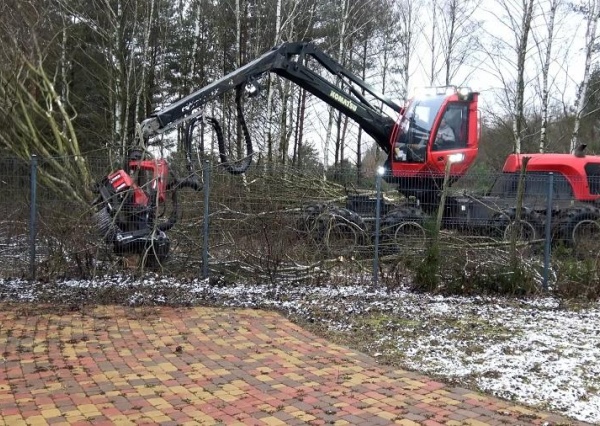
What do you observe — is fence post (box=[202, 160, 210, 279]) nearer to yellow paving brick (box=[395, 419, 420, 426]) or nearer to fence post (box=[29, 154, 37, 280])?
fence post (box=[29, 154, 37, 280])

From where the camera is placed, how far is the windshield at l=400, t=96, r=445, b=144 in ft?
40.0

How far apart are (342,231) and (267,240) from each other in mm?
1477

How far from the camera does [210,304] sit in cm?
782

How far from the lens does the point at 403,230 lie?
10.5 metres

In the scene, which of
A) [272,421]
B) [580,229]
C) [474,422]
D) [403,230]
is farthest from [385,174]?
[272,421]

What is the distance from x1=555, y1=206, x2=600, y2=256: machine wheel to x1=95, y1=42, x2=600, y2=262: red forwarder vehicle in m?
0.03

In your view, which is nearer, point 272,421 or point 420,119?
point 272,421

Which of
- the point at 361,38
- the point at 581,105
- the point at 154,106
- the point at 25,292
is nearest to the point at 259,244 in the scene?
the point at 25,292

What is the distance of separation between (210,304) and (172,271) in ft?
5.70

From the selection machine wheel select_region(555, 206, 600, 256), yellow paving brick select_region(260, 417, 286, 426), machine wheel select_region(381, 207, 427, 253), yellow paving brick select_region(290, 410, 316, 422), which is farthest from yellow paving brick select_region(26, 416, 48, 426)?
machine wheel select_region(555, 206, 600, 256)

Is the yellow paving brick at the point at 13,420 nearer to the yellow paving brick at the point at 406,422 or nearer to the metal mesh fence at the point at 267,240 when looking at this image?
the yellow paving brick at the point at 406,422

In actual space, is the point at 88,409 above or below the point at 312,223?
below

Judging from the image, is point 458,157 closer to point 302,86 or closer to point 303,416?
point 302,86

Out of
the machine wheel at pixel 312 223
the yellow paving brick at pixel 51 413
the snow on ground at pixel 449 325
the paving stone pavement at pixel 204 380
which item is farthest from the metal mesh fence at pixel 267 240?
the yellow paving brick at pixel 51 413
